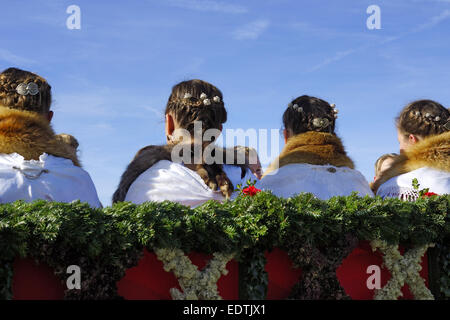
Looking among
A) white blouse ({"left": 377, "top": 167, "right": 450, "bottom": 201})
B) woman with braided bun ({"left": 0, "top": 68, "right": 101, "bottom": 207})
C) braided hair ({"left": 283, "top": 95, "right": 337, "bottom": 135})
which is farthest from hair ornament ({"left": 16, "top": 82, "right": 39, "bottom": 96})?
white blouse ({"left": 377, "top": 167, "right": 450, "bottom": 201})

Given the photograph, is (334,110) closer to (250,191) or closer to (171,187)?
(250,191)

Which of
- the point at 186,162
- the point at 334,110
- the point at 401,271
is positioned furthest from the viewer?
the point at 334,110

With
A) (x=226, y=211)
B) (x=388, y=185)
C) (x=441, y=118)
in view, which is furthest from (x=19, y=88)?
(x=441, y=118)

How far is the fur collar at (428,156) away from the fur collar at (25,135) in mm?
3517

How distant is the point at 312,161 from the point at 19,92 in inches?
111

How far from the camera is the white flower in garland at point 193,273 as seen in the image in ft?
16.1

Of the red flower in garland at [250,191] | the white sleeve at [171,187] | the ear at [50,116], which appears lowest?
the red flower in garland at [250,191]

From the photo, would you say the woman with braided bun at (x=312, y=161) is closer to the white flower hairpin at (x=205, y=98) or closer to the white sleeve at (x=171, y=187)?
the white sleeve at (x=171, y=187)

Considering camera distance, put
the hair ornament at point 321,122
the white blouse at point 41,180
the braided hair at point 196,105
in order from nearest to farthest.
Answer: the white blouse at point 41,180 < the braided hair at point 196,105 < the hair ornament at point 321,122

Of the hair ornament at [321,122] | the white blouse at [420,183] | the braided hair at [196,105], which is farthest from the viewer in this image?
the white blouse at [420,183]

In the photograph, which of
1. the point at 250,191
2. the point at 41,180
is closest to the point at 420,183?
the point at 250,191

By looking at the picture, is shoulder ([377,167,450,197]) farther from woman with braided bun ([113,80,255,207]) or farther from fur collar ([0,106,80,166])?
fur collar ([0,106,80,166])

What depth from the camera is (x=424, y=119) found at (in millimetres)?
7125

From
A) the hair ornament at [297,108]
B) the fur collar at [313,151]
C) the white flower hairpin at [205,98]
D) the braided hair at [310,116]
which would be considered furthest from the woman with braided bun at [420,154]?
the white flower hairpin at [205,98]
